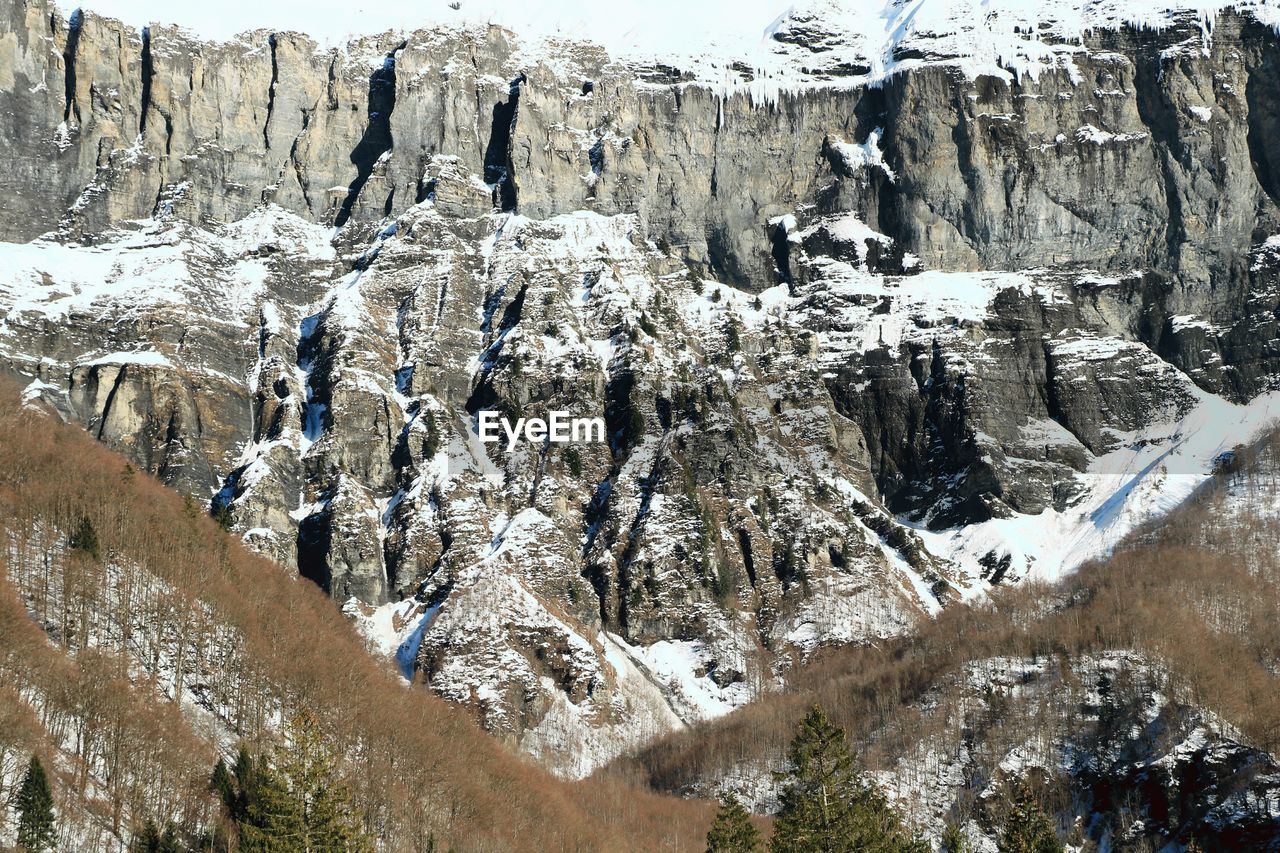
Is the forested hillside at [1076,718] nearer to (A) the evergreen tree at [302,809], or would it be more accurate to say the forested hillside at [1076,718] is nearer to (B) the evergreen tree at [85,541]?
(B) the evergreen tree at [85,541]

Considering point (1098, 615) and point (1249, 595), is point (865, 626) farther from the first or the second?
point (1249, 595)

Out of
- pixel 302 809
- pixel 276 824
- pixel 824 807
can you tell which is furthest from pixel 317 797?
pixel 824 807

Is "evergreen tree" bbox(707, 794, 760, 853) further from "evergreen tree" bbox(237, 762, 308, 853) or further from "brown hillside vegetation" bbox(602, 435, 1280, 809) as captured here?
"brown hillside vegetation" bbox(602, 435, 1280, 809)

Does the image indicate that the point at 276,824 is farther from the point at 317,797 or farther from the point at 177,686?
the point at 177,686

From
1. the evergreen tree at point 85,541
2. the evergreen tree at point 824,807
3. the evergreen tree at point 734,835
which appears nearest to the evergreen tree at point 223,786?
the evergreen tree at point 85,541

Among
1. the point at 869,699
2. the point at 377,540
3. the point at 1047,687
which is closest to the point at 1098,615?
the point at 1047,687

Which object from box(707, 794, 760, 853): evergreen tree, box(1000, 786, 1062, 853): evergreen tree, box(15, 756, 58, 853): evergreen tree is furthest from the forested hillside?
box(15, 756, 58, 853): evergreen tree
